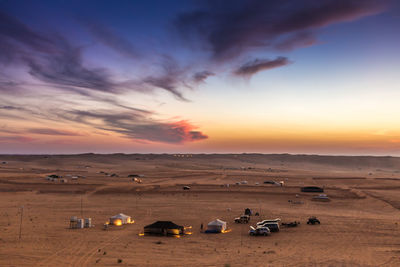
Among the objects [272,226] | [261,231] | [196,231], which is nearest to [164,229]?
[196,231]

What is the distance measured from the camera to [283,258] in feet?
72.2

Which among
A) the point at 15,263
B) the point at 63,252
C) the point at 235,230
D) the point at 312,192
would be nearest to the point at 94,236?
the point at 63,252

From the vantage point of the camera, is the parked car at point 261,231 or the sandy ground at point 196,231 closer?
the sandy ground at point 196,231

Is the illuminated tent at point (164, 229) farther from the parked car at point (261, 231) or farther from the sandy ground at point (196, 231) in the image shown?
the parked car at point (261, 231)

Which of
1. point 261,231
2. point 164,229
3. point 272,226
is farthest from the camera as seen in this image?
point 272,226

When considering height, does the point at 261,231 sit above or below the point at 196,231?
above

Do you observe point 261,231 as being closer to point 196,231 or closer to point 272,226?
point 272,226

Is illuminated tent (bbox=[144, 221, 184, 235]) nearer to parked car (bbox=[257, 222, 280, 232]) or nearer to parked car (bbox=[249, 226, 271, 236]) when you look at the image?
parked car (bbox=[249, 226, 271, 236])

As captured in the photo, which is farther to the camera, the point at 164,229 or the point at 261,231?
the point at 261,231

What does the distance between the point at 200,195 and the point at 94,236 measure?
2908cm

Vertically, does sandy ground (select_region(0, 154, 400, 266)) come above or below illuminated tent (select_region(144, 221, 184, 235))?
below

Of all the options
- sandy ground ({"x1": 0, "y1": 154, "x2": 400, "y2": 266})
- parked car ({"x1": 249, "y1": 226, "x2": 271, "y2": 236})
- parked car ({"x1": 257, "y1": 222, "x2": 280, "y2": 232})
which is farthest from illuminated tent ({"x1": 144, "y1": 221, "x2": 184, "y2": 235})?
parked car ({"x1": 257, "y1": 222, "x2": 280, "y2": 232})

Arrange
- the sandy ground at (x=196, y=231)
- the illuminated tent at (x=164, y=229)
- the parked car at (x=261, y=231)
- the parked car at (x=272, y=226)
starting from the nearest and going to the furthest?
the sandy ground at (x=196, y=231), the illuminated tent at (x=164, y=229), the parked car at (x=261, y=231), the parked car at (x=272, y=226)

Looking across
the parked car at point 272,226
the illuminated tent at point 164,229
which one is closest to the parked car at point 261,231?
the parked car at point 272,226
